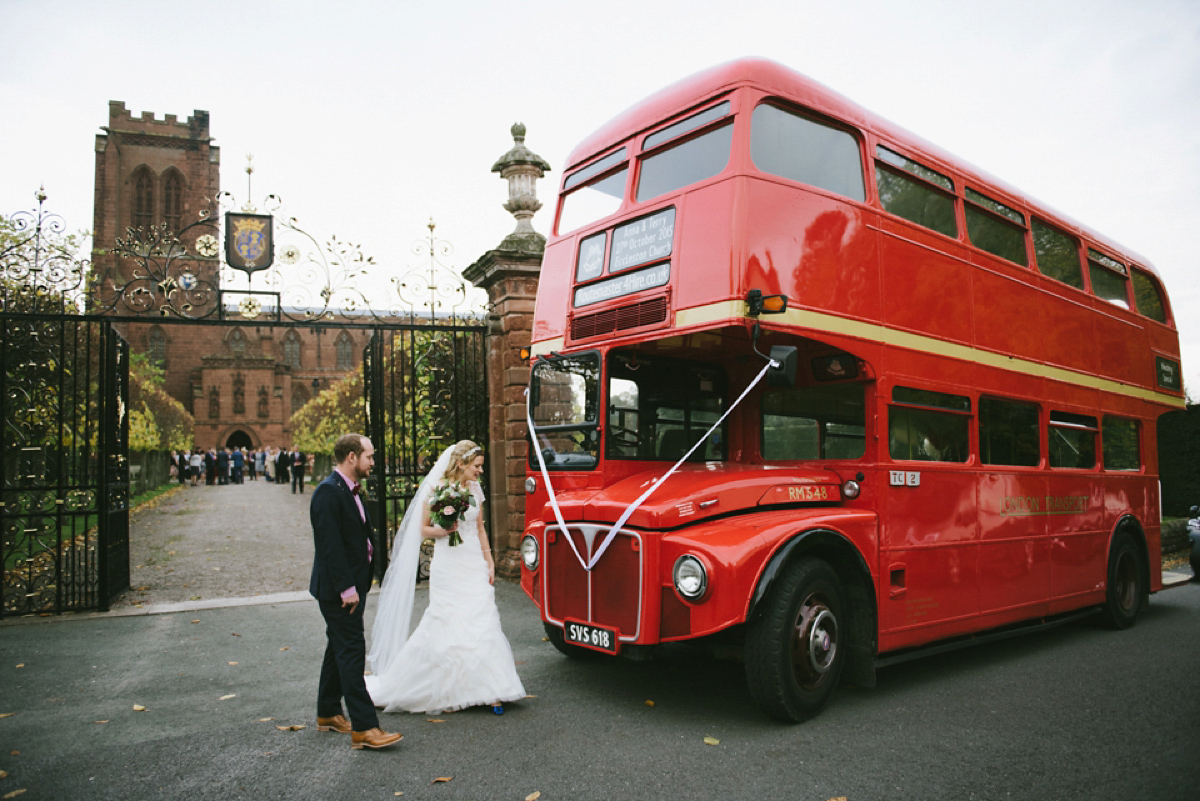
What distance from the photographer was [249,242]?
960 centimetres

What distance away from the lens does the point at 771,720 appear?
204 inches

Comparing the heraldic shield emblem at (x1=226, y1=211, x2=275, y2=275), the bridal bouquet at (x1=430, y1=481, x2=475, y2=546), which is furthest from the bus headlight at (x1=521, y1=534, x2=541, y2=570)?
the heraldic shield emblem at (x1=226, y1=211, x2=275, y2=275)

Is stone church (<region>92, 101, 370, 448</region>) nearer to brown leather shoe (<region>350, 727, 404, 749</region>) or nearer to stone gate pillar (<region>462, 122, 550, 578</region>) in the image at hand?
stone gate pillar (<region>462, 122, 550, 578</region>)

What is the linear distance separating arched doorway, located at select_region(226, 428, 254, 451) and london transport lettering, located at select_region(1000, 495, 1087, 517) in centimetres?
6990

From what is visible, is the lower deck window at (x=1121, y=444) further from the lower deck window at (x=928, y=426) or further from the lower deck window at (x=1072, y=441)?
the lower deck window at (x=928, y=426)

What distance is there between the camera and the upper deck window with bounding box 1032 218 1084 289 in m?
7.96

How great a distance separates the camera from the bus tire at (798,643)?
499 centimetres

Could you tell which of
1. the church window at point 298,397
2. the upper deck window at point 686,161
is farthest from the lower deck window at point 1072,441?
the church window at point 298,397

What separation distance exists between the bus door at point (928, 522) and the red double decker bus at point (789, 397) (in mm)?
20

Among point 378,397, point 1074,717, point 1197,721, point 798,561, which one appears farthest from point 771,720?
point 378,397

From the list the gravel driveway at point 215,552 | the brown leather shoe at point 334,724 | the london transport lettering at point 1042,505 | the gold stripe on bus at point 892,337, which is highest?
the gold stripe on bus at point 892,337

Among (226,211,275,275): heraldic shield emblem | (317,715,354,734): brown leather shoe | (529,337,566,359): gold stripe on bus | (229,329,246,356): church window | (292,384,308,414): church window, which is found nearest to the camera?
(317,715,354,734): brown leather shoe

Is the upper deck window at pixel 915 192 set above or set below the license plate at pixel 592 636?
above

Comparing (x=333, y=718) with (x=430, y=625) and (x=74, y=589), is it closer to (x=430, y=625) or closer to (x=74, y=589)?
(x=430, y=625)
